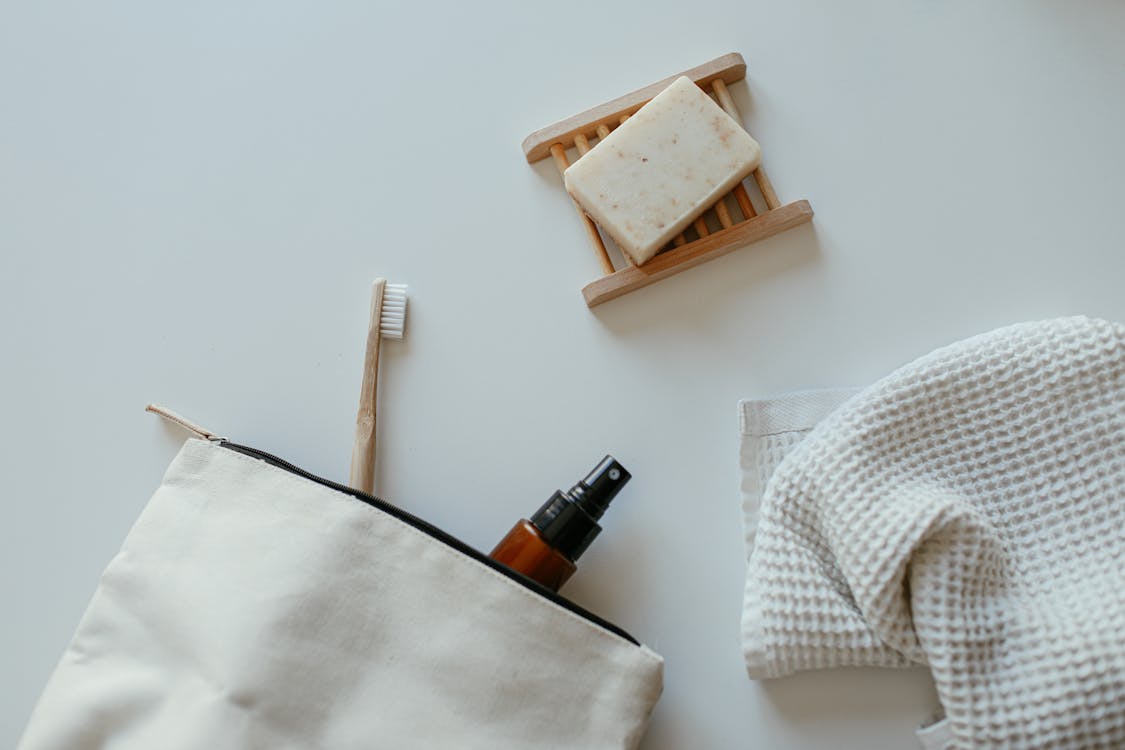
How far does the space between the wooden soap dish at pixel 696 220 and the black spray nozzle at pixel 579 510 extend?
149 mm

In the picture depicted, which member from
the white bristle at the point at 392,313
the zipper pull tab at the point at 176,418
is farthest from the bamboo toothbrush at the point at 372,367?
the zipper pull tab at the point at 176,418

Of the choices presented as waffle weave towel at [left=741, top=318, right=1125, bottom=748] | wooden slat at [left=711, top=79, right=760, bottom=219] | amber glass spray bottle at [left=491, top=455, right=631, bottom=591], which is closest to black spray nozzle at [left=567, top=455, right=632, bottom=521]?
amber glass spray bottle at [left=491, top=455, right=631, bottom=591]

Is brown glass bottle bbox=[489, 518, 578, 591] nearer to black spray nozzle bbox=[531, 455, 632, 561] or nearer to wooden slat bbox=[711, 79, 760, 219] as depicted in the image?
black spray nozzle bbox=[531, 455, 632, 561]

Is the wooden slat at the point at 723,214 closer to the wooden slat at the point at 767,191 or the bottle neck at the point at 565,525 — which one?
the wooden slat at the point at 767,191

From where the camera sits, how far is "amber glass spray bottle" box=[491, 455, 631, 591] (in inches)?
24.3

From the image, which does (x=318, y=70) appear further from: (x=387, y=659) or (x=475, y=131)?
(x=387, y=659)

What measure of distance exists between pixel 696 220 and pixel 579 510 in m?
0.25

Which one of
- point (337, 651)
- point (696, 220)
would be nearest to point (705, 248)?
point (696, 220)

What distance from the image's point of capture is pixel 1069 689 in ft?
1.86

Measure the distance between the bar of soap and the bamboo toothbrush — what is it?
175 millimetres

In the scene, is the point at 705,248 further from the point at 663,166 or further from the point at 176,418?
the point at 176,418

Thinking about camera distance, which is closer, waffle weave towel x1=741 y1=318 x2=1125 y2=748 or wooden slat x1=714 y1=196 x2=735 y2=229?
waffle weave towel x1=741 y1=318 x2=1125 y2=748

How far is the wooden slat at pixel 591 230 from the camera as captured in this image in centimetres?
70

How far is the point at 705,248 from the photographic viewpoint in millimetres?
687
